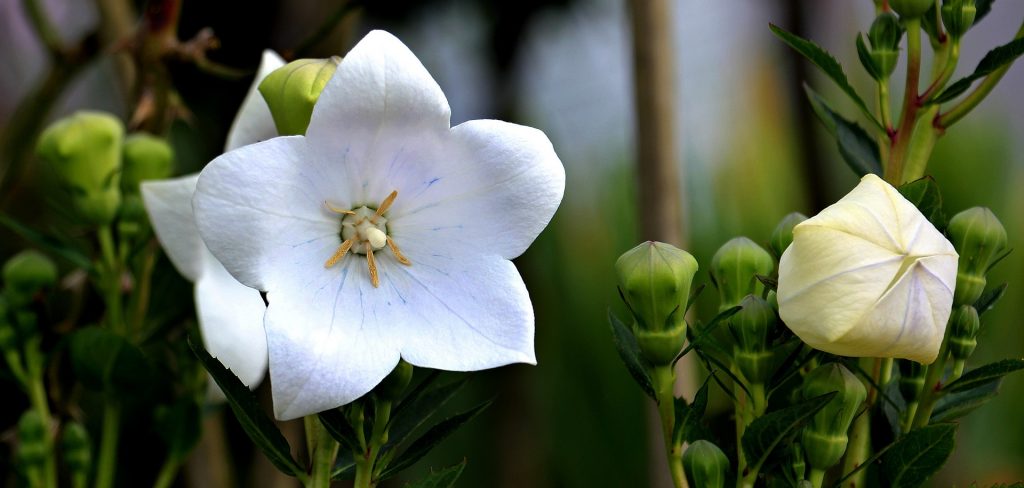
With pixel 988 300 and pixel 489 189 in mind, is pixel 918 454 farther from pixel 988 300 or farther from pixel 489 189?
pixel 489 189

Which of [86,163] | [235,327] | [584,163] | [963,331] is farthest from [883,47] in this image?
[584,163]

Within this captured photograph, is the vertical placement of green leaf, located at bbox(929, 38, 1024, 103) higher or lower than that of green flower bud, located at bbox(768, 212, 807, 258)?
higher

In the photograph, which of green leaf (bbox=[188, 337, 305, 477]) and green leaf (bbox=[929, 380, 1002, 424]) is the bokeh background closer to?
green leaf (bbox=[929, 380, 1002, 424])

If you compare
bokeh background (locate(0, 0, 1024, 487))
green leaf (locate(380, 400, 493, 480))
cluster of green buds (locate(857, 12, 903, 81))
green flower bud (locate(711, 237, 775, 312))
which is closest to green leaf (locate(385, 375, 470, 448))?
green leaf (locate(380, 400, 493, 480))

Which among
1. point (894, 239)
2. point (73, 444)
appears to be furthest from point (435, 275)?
point (73, 444)

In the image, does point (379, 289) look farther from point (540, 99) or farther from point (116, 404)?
point (540, 99)

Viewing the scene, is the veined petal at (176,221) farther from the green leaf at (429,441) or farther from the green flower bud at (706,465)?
the green flower bud at (706,465)

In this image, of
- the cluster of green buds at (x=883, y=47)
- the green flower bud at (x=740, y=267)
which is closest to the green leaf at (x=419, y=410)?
the green flower bud at (x=740, y=267)
